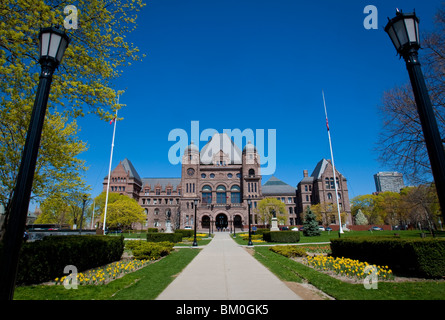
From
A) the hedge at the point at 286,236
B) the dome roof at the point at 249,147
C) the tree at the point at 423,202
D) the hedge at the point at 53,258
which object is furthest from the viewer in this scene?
the dome roof at the point at 249,147

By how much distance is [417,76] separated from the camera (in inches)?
162

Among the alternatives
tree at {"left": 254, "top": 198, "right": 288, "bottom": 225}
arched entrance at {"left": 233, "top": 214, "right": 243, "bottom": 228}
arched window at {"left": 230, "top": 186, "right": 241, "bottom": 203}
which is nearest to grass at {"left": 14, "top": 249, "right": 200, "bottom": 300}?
tree at {"left": 254, "top": 198, "right": 288, "bottom": 225}

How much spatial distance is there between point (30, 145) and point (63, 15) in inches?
287

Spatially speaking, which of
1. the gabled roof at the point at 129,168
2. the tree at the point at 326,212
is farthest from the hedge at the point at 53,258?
the gabled roof at the point at 129,168

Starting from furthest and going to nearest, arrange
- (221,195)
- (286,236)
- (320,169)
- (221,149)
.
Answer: (320,169) → (221,149) → (221,195) → (286,236)

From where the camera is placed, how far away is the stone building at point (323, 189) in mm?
63250

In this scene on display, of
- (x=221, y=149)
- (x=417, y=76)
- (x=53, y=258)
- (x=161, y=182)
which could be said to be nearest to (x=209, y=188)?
(x=221, y=149)

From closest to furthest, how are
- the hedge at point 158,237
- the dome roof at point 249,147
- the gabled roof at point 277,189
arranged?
1. the hedge at point 158,237
2. the dome roof at point 249,147
3. the gabled roof at point 277,189

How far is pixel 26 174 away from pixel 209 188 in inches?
2321

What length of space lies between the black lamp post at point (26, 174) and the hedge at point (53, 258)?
19.4 feet

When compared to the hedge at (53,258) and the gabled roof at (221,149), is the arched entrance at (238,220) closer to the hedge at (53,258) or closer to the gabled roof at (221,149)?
the gabled roof at (221,149)

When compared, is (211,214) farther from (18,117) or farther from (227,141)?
(18,117)

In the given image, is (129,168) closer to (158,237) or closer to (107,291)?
(158,237)

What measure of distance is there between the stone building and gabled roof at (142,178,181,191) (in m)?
40.5
